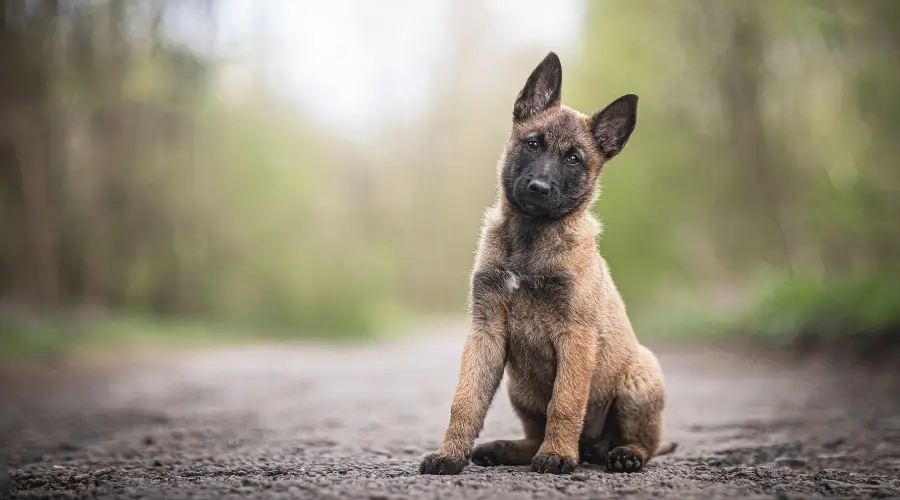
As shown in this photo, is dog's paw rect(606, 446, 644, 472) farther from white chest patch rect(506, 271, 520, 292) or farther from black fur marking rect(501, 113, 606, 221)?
black fur marking rect(501, 113, 606, 221)

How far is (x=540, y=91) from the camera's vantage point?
5172 millimetres

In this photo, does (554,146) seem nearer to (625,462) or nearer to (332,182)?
(625,462)

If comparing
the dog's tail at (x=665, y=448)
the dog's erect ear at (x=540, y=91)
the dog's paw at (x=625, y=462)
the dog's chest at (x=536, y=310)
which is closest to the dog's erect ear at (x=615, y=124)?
the dog's erect ear at (x=540, y=91)

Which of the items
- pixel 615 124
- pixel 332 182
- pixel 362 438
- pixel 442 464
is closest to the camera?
pixel 442 464

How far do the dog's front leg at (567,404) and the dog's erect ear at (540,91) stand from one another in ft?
4.83

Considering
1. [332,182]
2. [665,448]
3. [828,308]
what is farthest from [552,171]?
[332,182]

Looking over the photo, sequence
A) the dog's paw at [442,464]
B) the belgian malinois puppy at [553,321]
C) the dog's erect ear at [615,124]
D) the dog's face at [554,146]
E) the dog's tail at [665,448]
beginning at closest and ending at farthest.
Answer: the dog's paw at [442,464], the belgian malinois puppy at [553,321], the dog's face at [554,146], the dog's erect ear at [615,124], the dog's tail at [665,448]

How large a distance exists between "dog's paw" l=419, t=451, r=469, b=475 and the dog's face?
150 cm

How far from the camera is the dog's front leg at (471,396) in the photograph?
4496mm

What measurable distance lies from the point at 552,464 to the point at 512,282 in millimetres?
1040

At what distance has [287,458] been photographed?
535 centimetres

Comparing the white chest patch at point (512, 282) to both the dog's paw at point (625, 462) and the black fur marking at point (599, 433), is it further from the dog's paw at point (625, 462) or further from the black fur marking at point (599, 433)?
the dog's paw at point (625, 462)

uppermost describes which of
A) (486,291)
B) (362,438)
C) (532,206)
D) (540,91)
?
(540,91)

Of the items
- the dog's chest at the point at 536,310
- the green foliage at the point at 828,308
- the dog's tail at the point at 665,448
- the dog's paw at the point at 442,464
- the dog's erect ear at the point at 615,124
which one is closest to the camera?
the dog's paw at the point at 442,464
